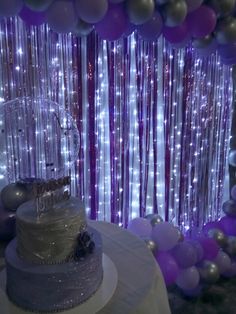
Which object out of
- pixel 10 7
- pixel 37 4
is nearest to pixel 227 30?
pixel 37 4

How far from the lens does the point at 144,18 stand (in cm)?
176

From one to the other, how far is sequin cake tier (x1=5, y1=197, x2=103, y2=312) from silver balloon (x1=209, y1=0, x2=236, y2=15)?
1.63 metres

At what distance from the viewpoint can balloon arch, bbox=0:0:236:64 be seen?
1.62m

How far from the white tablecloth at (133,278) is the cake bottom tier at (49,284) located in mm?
90

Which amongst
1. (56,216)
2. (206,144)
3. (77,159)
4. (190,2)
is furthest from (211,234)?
(56,216)

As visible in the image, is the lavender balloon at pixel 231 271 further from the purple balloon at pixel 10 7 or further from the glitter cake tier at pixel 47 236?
the purple balloon at pixel 10 7

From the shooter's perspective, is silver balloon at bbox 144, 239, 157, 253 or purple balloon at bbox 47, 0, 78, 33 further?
silver balloon at bbox 144, 239, 157, 253

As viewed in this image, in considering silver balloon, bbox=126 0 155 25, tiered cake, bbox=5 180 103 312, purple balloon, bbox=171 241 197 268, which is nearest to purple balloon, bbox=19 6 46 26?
silver balloon, bbox=126 0 155 25

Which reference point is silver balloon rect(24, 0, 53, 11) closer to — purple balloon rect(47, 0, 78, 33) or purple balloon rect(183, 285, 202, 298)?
purple balloon rect(47, 0, 78, 33)

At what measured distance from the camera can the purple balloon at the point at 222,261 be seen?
7.81ft

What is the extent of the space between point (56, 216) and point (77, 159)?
124cm

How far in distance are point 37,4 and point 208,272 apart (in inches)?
76.0

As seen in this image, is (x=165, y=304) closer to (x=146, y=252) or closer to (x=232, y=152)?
(x=146, y=252)

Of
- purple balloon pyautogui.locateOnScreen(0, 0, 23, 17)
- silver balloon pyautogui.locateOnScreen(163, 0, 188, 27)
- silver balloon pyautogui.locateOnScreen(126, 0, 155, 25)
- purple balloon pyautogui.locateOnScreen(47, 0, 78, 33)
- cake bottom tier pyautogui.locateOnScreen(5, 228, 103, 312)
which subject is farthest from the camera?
silver balloon pyautogui.locateOnScreen(163, 0, 188, 27)
